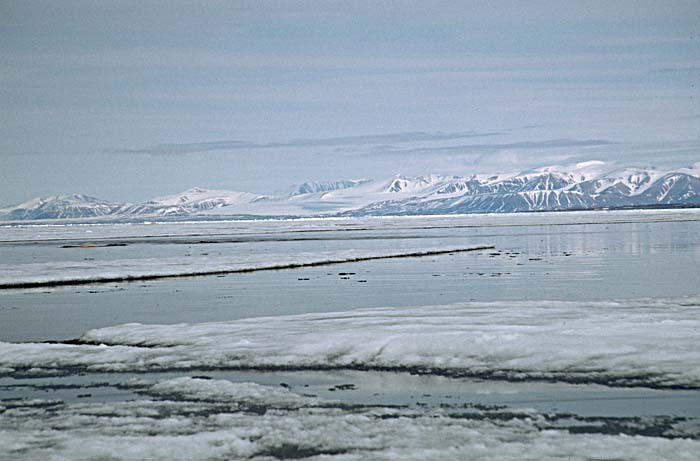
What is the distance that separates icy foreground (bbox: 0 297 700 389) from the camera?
911 cm

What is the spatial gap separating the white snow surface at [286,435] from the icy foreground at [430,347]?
1.92m

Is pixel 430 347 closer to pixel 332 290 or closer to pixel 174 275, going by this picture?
pixel 332 290

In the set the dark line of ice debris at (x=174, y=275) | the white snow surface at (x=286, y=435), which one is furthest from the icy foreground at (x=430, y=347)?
the dark line of ice debris at (x=174, y=275)

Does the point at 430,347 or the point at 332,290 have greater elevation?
the point at 430,347

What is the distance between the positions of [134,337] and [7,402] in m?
3.71

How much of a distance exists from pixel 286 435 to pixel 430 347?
149 inches

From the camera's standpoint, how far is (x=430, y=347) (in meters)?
10.2

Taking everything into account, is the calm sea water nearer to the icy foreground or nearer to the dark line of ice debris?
the dark line of ice debris

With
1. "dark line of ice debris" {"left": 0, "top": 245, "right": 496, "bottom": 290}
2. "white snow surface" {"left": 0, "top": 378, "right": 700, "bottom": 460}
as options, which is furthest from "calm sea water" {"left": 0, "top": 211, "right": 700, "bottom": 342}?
"white snow surface" {"left": 0, "top": 378, "right": 700, "bottom": 460}

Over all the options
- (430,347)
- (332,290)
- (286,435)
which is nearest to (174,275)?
(332,290)

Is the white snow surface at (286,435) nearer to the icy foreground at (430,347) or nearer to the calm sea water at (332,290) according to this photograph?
the icy foreground at (430,347)

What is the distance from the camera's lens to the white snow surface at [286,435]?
615 cm

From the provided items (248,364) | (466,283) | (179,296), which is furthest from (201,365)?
(466,283)

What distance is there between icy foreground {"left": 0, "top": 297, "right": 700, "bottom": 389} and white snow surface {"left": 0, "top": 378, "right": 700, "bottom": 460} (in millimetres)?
1922
